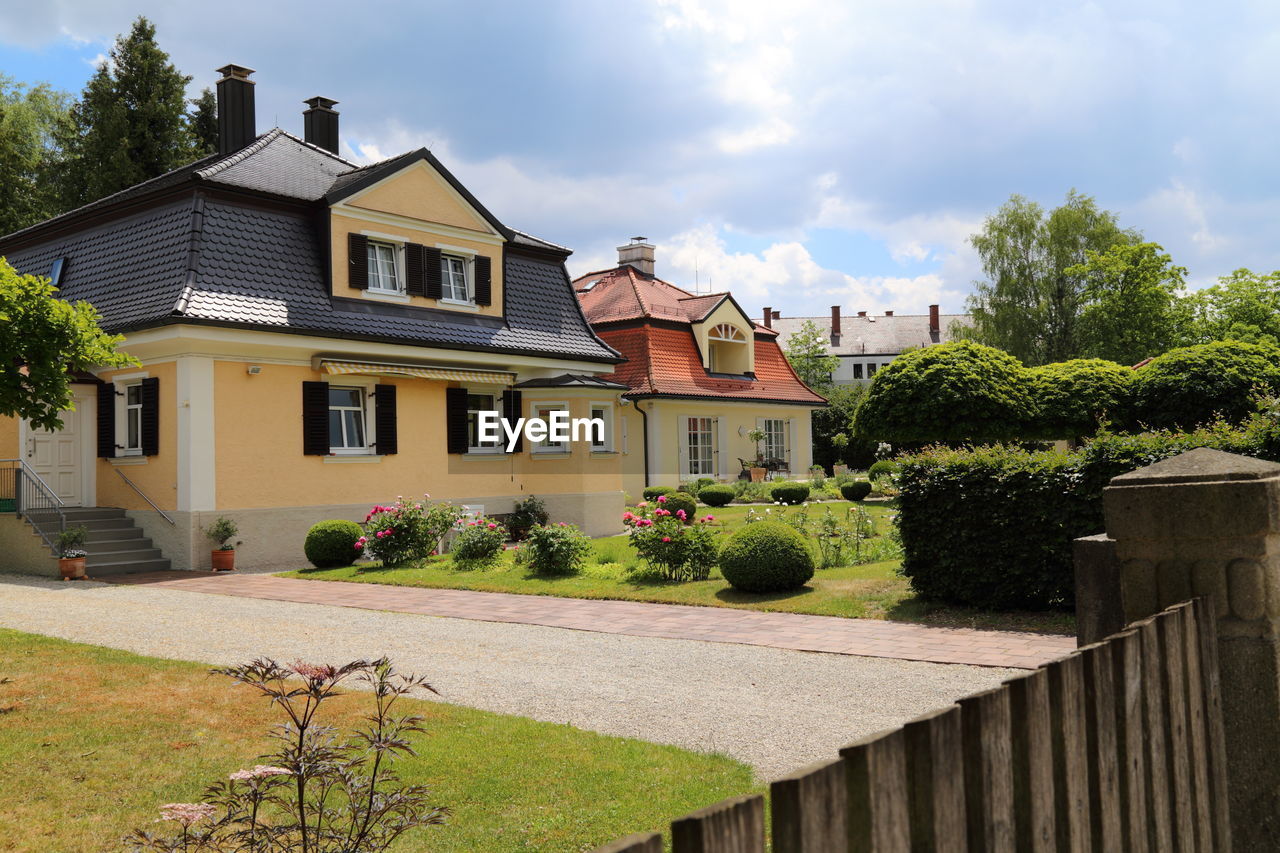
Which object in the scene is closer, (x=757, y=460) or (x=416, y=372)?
(x=416, y=372)

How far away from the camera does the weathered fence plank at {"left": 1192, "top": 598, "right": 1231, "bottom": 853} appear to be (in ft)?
11.0

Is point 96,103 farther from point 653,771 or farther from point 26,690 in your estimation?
point 653,771

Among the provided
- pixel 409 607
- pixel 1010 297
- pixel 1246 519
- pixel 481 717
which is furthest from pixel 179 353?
pixel 1010 297

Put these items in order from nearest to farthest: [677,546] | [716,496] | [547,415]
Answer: [677,546] → [547,415] → [716,496]

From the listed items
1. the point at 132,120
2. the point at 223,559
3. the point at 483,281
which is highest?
the point at 132,120

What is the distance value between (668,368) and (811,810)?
31.3 m

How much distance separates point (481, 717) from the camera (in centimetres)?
668

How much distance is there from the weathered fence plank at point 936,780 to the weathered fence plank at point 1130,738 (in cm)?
88

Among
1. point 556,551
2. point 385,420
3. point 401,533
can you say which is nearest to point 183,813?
point 556,551

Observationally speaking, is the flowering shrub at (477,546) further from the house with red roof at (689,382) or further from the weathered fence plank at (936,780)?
the weathered fence plank at (936,780)

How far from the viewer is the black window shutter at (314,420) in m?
19.3

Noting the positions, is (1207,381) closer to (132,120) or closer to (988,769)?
(988,769)

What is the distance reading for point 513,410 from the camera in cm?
2319

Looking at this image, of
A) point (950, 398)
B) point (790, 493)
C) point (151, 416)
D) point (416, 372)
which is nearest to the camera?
point (151, 416)
